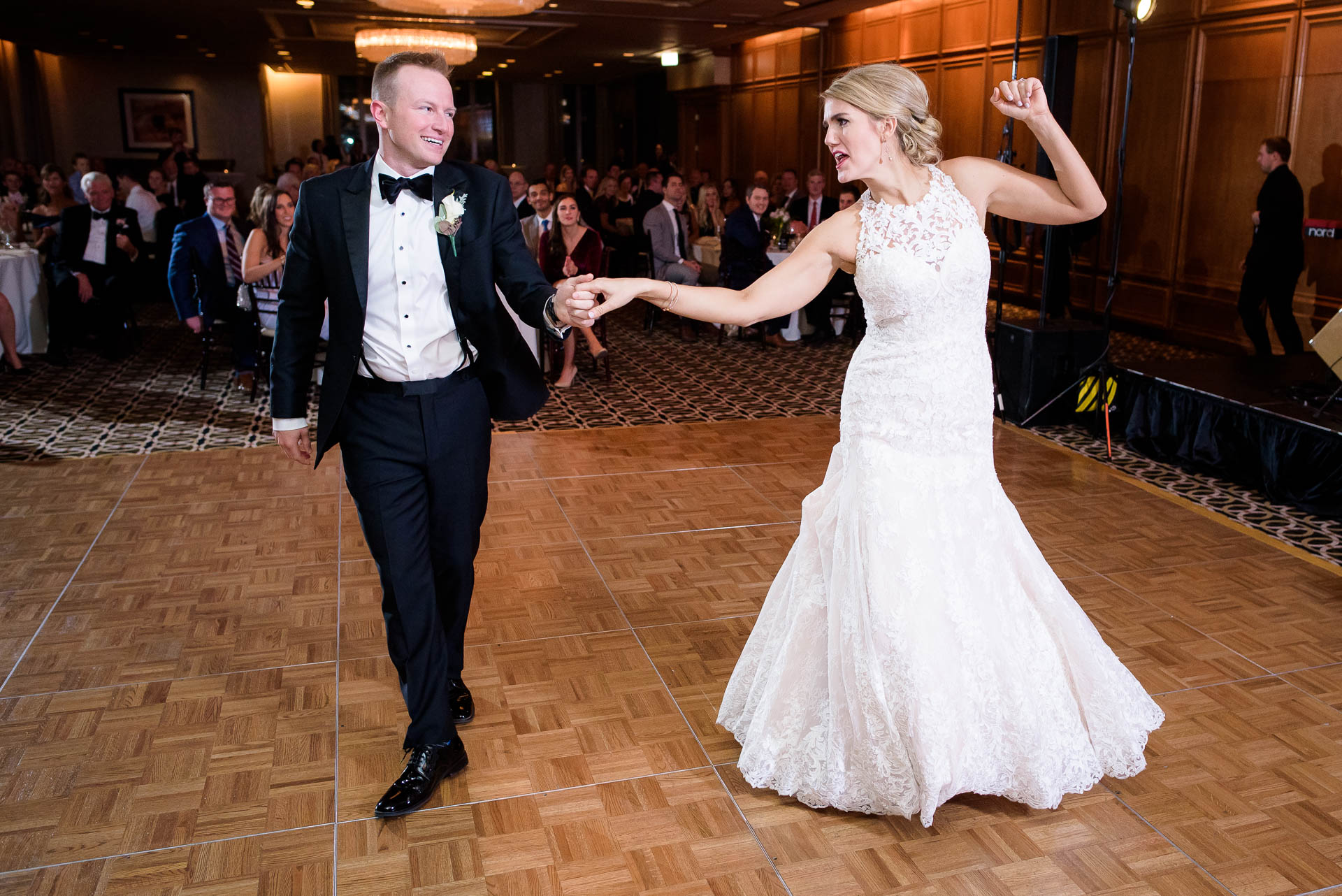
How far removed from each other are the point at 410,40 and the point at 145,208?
4502 millimetres

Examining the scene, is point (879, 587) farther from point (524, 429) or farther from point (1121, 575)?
point (524, 429)

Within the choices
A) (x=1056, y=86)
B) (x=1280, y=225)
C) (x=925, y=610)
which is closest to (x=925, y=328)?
(x=925, y=610)

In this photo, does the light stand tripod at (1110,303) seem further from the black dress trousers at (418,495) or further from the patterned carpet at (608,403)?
the black dress trousers at (418,495)

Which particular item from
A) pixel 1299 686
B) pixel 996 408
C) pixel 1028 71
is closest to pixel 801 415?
pixel 996 408

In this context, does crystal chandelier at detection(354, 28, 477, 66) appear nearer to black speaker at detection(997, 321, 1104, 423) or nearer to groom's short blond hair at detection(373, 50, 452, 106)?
black speaker at detection(997, 321, 1104, 423)

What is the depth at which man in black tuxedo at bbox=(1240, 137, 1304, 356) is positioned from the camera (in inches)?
273

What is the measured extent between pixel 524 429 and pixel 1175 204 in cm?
569

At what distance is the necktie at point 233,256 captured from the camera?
23.1 ft

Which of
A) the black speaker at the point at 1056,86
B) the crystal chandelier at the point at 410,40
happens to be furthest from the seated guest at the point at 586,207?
the black speaker at the point at 1056,86

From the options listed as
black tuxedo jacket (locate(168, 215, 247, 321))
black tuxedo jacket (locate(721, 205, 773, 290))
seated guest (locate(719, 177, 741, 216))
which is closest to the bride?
black tuxedo jacket (locate(168, 215, 247, 321))

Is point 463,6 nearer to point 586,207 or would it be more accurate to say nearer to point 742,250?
point 586,207

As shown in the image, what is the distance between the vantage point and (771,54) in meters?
15.6

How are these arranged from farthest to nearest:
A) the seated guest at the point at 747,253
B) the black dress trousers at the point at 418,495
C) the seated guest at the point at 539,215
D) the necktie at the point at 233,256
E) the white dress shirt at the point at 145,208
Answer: the white dress shirt at the point at 145,208
the seated guest at the point at 747,253
the seated guest at the point at 539,215
the necktie at the point at 233,256
the black dress trousers at the point at 418,495

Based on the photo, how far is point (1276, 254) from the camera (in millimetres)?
7059
